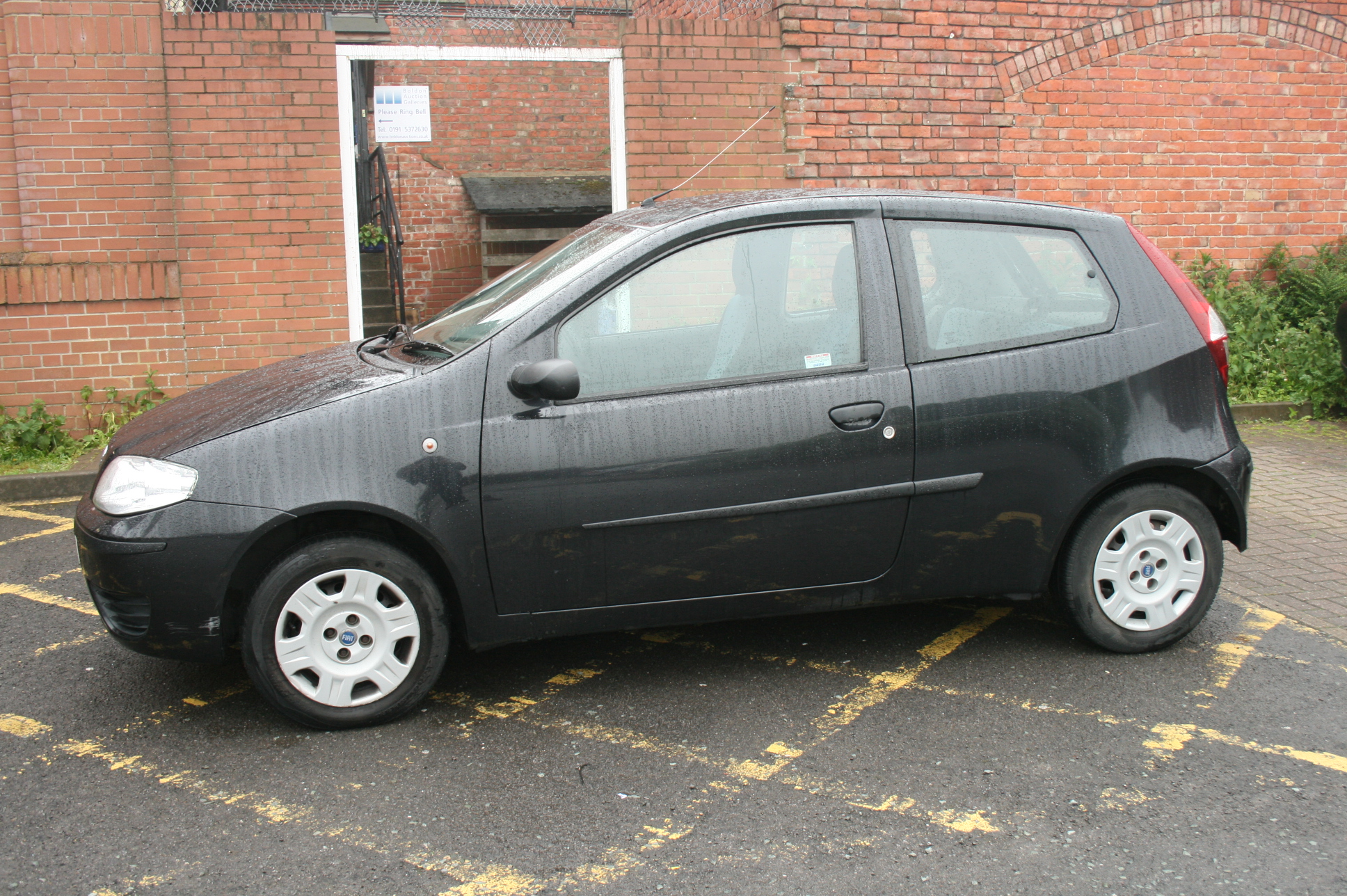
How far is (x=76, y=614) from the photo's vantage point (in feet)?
15.5

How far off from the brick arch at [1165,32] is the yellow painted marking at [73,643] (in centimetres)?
762

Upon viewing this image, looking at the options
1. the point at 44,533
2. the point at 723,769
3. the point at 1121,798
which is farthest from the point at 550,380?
the point at 44,533

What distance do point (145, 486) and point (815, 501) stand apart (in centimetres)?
213

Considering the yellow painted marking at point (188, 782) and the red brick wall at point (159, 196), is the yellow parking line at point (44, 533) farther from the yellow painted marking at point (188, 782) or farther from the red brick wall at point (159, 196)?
the yellow painted marking at point (188, 782)

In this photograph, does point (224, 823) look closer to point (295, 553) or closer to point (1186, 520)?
point (295, 553)

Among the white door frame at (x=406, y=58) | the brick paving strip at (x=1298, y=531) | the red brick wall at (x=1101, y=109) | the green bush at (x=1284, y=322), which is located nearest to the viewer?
the brick paving strip at (x=1298, y=531)

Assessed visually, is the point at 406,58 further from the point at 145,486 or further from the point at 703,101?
the point at 145,486

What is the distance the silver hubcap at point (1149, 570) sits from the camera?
159 inches

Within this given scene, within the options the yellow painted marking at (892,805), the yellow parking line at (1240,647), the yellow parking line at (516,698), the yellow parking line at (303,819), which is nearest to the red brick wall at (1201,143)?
the yellow parking line at (1240,647)

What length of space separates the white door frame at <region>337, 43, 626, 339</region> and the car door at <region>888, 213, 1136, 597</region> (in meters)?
4.52

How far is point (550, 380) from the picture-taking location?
3.41 meters

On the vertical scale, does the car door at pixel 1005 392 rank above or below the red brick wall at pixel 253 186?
below

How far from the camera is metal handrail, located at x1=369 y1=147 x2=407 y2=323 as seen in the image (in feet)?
43.7

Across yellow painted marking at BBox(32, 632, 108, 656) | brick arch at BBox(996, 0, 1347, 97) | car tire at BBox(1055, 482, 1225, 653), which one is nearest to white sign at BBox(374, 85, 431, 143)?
brick arch at BBox(996, 0, 1347, 97)
